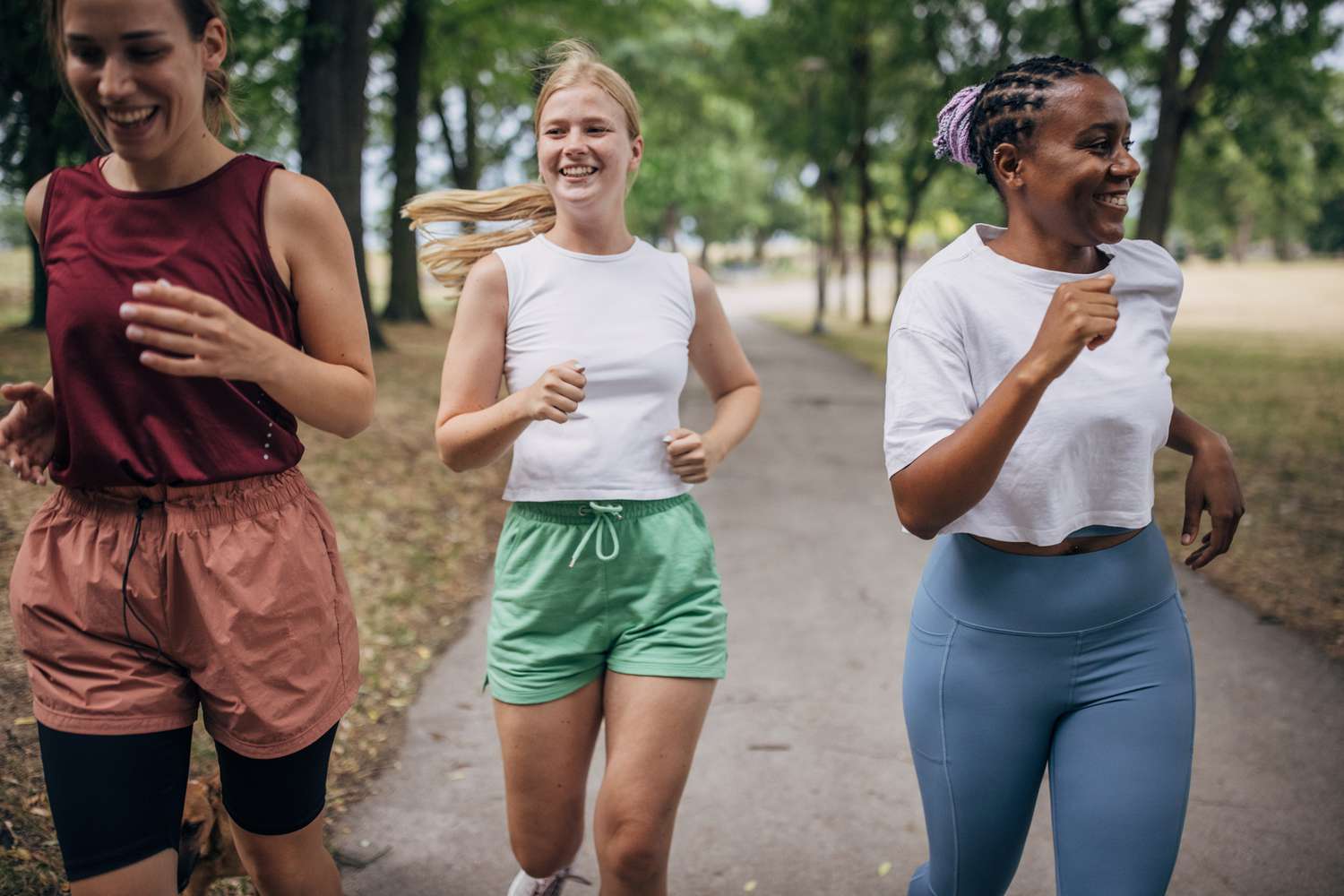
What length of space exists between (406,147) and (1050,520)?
17.7 m

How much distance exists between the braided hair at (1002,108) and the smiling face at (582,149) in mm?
823

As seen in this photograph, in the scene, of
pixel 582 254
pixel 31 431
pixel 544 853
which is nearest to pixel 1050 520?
pixel 582 254

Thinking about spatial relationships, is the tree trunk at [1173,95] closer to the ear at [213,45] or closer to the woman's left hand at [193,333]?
the ear at [213,45]

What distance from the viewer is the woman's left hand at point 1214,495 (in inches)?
93.8

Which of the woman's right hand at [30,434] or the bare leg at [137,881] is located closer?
the bare leg at [137,881]

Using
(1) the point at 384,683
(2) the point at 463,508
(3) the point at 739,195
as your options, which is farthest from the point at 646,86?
(3) the point at 739,195

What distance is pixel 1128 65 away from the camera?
1980 centimetres

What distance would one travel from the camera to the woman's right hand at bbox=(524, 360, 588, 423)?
237 cm

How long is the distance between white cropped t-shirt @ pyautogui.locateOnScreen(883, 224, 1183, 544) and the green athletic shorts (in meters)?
0.70

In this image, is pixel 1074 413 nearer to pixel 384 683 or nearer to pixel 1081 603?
pixel 1081 603

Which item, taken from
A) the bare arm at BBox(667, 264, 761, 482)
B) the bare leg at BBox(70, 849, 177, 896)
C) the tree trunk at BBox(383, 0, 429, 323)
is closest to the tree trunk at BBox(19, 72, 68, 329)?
the tree trunk at BBox(383, 0, 429, 323)

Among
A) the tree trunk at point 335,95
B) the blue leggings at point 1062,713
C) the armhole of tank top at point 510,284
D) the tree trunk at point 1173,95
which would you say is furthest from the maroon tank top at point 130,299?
the tree trunk at point 1173,95

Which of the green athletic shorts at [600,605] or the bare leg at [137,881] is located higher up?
the green athletic shorts at [600,605]

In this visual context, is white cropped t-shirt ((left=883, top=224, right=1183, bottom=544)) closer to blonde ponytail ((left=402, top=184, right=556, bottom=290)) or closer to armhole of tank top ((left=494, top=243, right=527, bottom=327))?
armhole of tank top ((left=494, top=243, right=527, bottom=327))
